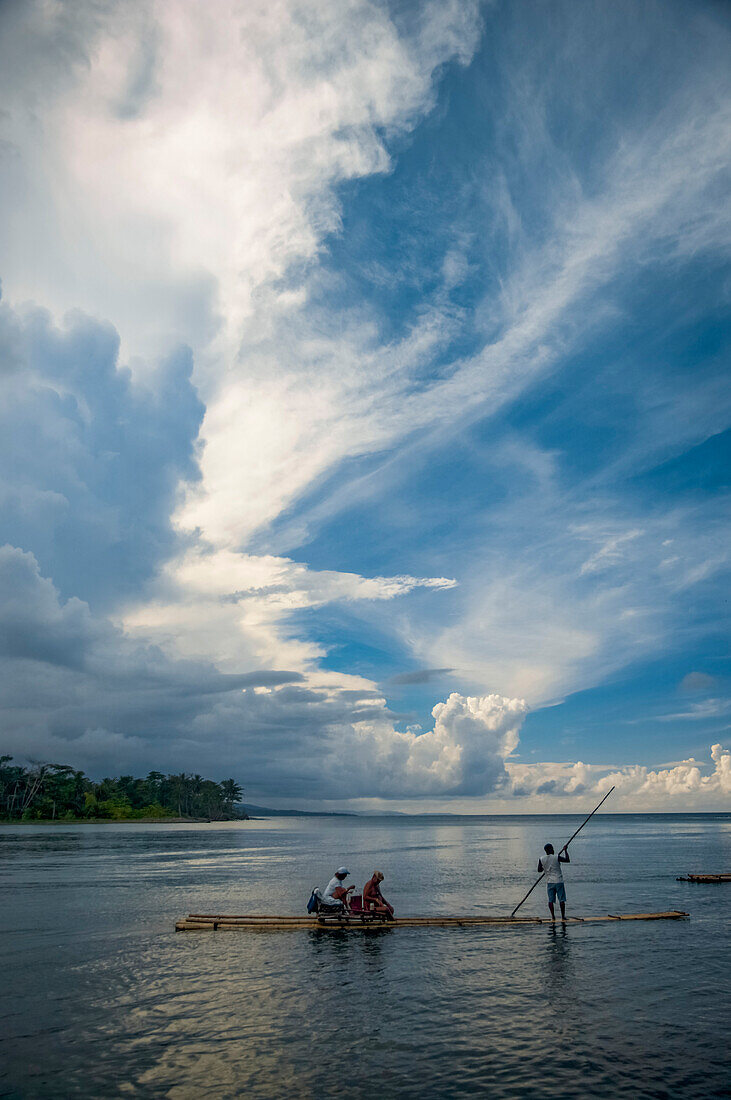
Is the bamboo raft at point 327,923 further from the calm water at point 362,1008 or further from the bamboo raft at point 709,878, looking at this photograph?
the bamboo raft at point 709,878

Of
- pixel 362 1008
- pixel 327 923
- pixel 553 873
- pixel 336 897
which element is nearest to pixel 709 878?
pixel 553 873

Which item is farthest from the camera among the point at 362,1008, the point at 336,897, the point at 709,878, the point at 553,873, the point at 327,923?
the point at 709,878

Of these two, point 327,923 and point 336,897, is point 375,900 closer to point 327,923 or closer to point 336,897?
point 336,897

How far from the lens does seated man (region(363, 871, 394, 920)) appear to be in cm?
2688

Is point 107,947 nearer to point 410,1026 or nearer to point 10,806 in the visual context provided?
point 410,1026

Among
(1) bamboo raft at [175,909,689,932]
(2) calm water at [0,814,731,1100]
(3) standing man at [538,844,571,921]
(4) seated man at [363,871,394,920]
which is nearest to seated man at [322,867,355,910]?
(1) bamboo raft at [175,909,689,932]

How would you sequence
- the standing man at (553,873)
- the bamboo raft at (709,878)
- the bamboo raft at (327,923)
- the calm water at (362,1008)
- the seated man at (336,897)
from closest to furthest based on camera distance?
1. the calm water at (362,1008)
2. the bamboo raft at (327,923)
3. the standing man at (553,873)
4. the seated man at (336,897)
5. the bamboo raft at (709,878)

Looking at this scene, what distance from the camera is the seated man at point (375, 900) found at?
88.2 feet

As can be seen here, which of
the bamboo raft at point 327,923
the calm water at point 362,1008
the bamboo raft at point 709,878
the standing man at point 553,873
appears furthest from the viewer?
the bamboo raft at point 709,878

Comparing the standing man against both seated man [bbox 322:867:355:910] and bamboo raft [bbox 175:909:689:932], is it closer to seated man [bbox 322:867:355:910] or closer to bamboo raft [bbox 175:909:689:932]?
bamboo raft [bbox 175:909:689:932]

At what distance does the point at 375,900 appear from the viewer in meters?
27.2

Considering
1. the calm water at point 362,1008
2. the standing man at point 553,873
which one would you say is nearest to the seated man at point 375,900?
the calm water at point 362,1008

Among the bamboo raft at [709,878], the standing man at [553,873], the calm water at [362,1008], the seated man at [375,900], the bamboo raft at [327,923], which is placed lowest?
the calm water at [362,1008]

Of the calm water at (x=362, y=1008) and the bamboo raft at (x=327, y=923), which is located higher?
the bamboo raft at (x=327, y=923)
